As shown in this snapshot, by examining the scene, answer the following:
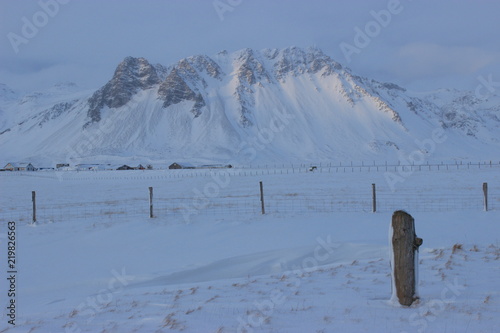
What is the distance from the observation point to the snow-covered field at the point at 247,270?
18.5ft

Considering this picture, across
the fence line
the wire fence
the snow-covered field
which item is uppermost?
the fence line

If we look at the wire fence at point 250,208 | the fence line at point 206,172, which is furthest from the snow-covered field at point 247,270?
the fence line at point 206,172

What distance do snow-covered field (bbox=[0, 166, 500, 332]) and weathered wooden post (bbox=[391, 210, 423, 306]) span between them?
24cm

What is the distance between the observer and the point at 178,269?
11.0 m

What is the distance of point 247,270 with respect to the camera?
11078mm

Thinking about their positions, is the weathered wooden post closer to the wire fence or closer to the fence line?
the wire fence

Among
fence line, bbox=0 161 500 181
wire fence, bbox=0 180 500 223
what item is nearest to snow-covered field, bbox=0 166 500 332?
wire fence, bbox=0 180 500 223

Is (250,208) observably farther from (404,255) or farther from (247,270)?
(404,255)

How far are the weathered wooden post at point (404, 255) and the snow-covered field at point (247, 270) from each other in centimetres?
24

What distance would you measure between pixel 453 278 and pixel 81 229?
14.4 m

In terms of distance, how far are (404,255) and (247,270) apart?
19.4 ft

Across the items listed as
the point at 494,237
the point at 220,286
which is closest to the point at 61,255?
the point at 220,286

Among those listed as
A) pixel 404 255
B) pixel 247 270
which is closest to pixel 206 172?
pixel 247 270

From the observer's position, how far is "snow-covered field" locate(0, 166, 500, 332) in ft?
18.5
